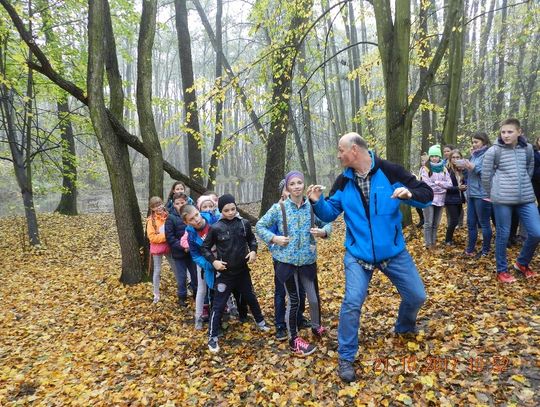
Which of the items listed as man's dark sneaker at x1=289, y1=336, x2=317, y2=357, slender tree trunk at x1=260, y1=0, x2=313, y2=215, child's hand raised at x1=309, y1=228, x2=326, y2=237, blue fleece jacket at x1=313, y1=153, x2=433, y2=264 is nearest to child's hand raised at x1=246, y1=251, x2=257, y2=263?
child's hand raised at x1=309, y1=228, x2=326, y2=237

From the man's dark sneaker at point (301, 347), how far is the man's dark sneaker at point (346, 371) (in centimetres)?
61

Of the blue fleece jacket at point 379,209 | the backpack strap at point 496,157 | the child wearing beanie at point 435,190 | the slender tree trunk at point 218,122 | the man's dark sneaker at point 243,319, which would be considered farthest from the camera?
the slender tree trunk at point 218,122

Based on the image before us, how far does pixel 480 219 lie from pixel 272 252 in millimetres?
4013

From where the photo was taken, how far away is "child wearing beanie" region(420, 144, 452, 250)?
6.91 metres

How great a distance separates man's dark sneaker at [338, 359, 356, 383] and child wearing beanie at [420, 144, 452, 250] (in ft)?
14.1

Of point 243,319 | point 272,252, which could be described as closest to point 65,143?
point 243,319

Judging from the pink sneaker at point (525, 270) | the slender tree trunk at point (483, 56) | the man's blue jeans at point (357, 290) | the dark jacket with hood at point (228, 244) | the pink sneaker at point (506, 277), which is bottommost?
the pink sneaker at point (506, 277)

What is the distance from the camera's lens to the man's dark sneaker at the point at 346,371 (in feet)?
11.5

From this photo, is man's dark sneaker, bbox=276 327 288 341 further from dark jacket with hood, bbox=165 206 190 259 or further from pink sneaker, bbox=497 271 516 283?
pink sneaker, bbox=497 271 516 283

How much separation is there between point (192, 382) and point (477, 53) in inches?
1042

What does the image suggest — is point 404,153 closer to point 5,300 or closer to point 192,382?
point 192,382

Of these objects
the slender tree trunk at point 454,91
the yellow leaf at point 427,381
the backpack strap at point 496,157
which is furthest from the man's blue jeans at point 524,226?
the slender tree trunk at point 454,91

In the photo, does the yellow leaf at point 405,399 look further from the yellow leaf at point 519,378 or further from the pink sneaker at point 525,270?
the pink sneaker at point 525,270

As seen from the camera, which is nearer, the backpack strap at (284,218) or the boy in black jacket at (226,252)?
the backpack strap at (284,218)
